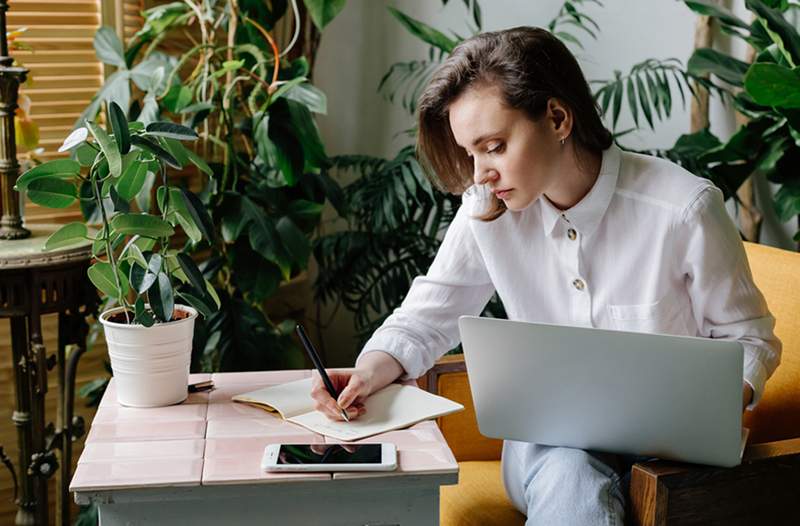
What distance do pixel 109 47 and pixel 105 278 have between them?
3.43ft

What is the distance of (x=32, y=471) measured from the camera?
2.13 metres

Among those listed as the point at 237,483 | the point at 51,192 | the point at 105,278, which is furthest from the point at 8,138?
the point at 237,483

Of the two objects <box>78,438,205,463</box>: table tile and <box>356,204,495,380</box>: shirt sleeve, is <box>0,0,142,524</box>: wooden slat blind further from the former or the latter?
<box>78,438,205,463</box>: table tile

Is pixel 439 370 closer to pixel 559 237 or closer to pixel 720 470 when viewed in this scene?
pixel 559 237

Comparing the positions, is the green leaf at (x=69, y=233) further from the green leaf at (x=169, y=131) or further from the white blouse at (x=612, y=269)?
the white blouse at (x=612, y=269)

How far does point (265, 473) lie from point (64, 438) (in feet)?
3.75

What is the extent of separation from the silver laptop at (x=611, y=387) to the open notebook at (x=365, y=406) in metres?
0.08

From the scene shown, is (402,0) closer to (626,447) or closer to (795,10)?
(795,10)

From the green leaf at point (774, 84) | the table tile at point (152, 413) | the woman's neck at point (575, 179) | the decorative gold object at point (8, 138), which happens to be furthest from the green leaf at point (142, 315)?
the green leaf at point (774, 84)

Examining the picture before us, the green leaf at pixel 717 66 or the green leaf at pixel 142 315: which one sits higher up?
the green leaf at pixel 717 66

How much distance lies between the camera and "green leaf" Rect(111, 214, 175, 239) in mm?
1498

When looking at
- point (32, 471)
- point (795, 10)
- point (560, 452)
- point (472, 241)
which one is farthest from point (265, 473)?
point (795, 10)

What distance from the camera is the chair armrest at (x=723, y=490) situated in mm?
1327

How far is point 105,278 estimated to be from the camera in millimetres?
1523
